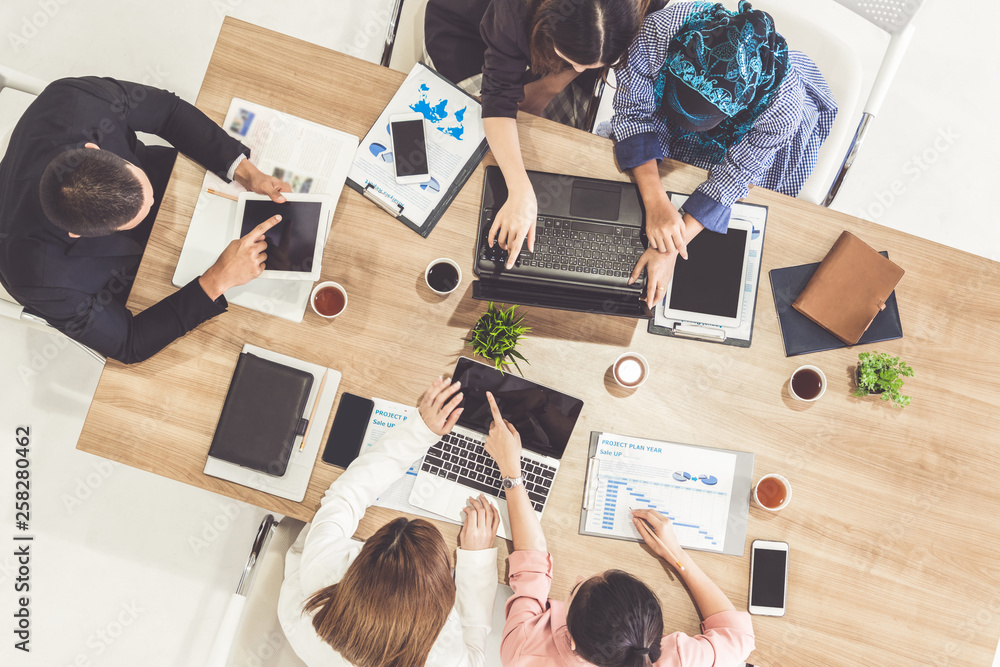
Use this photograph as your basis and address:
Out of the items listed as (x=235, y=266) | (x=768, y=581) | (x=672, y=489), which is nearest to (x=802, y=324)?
(x=672, y=489)

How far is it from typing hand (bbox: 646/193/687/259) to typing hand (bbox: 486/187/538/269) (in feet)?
0.97

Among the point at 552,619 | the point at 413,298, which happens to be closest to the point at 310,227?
the point at 413,298

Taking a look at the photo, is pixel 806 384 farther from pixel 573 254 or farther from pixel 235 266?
pixel 235 266

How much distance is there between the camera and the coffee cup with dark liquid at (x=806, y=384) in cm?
147

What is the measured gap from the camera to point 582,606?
1278 mm

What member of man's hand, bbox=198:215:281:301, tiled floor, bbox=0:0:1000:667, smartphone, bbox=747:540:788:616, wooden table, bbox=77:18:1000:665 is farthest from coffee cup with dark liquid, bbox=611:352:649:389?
tiled floor, bbox=0:0:1000:667

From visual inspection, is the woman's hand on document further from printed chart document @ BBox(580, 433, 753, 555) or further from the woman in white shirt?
printed chart document @ BBox(580, 433, 753, 555)

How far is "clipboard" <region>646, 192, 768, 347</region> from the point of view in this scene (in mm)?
1472

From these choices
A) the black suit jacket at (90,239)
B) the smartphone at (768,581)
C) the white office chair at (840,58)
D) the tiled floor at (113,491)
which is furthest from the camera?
the tiled floor at (113,491)

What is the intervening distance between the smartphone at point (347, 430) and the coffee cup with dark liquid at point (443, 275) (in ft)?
1.13

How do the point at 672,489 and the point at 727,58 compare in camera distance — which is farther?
the point at 672,489

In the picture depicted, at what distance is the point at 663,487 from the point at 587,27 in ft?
3.65

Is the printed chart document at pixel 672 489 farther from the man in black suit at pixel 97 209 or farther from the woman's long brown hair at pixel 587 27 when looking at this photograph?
the man in black suit at pixel 97 209

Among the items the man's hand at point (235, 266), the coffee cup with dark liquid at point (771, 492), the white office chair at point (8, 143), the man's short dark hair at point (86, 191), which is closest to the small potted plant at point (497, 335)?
the man's hand at point (235, 266)
